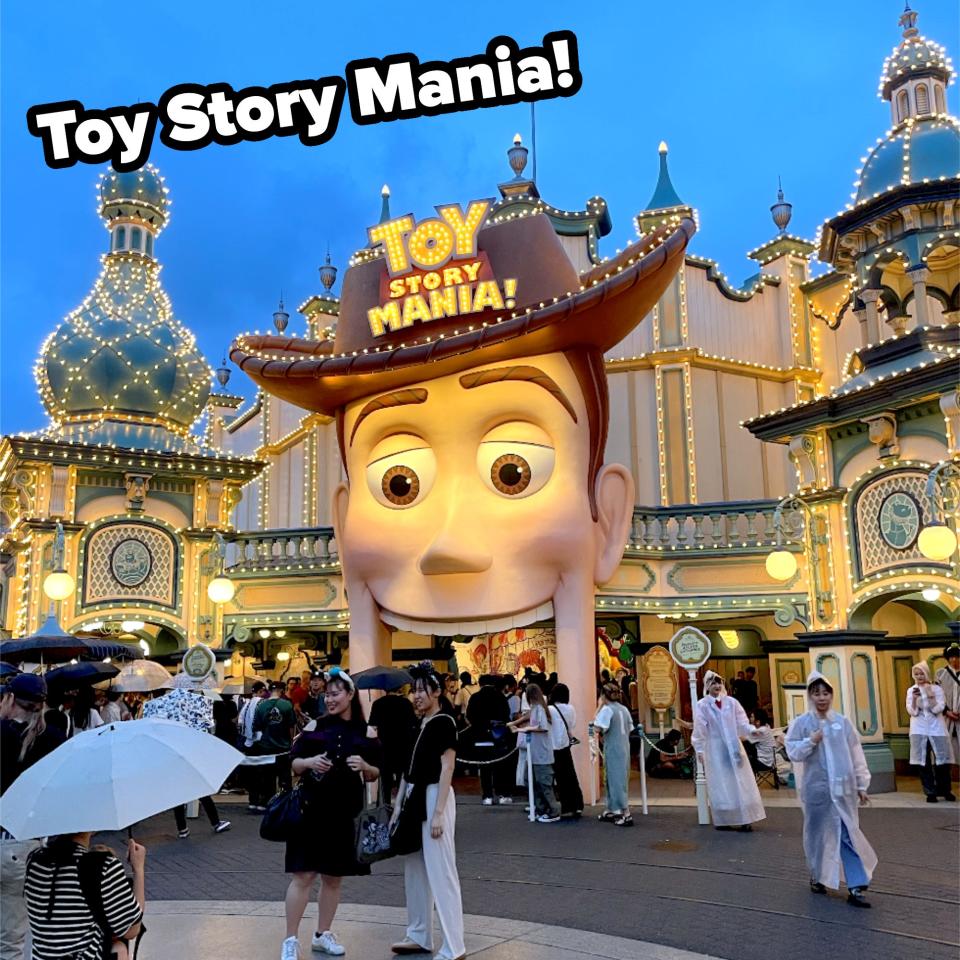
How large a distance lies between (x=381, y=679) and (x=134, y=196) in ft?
33.3

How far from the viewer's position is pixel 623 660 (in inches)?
667

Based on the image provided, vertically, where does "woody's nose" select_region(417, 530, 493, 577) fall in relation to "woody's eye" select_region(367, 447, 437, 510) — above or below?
below

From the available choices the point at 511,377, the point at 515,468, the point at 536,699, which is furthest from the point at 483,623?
the point at 511,377

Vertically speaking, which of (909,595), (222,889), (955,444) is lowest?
(222,889)

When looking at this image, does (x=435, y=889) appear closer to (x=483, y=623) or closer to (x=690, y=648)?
(x=690, y=648)

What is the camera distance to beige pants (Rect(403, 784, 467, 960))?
214 inches

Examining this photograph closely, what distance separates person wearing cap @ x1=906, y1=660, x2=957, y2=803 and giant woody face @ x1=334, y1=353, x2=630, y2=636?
4.00 meters

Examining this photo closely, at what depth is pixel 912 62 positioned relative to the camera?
14.4m

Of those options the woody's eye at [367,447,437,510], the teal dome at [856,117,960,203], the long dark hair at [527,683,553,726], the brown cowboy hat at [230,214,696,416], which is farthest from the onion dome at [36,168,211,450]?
the teal dome at [856,117,960,203]

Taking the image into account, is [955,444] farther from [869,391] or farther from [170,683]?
[170,683]

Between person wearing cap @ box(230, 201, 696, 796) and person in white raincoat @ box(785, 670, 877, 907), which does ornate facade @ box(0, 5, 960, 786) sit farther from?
person in white raincoat @ box(785, 670, 877, 907)

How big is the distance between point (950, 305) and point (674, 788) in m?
7.76

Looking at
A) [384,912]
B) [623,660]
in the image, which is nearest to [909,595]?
[623,660]

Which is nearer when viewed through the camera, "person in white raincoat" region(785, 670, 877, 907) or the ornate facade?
"person in white raincoat" region(785, 670, 877, 907)
